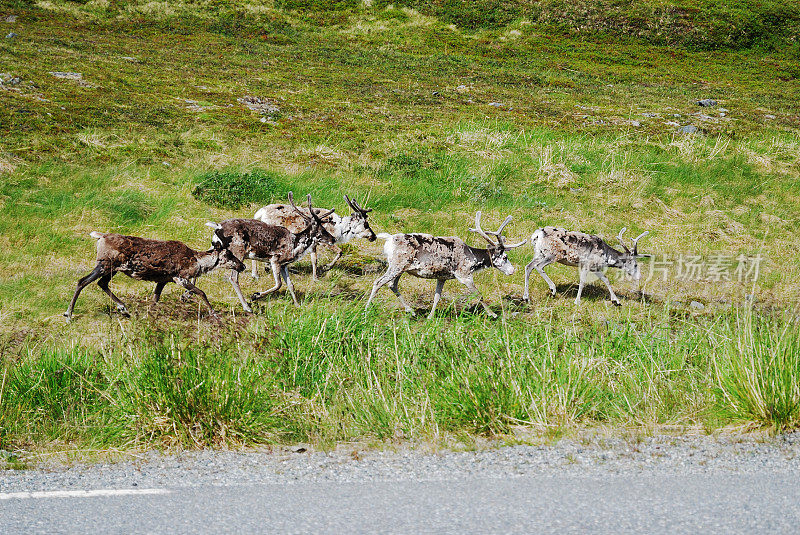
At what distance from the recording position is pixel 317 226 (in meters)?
15.5

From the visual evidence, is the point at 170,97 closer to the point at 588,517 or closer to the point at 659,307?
the point at 659,307

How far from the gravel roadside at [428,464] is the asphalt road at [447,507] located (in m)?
0.16

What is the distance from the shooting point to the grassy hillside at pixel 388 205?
785 centimetres

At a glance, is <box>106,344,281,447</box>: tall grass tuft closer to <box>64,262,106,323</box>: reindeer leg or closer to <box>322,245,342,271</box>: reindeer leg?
<box>64,262,106,323</box>: reindeer leg

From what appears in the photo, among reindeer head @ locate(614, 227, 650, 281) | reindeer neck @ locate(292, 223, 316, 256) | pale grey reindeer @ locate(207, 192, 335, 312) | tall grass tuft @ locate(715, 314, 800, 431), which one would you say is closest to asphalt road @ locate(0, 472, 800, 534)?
tall grass tuft @ locate(715, 314, 800, 431)

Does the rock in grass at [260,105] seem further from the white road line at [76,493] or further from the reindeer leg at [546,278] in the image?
the white road line at [76,493]

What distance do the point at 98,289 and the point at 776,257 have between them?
48.1ft

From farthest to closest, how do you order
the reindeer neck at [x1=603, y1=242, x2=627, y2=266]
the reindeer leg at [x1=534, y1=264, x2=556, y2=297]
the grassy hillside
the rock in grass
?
the rock in grass, the reindeer neck at [x1=603, y1=242, x2=627, y2=266], the reindeer leg at [x1=534, y1=264, x2=556, y2=297], the grassy hillside

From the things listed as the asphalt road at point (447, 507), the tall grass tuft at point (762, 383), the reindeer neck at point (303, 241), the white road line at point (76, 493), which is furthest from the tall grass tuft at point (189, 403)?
the reindeer neck at point (303, 241)

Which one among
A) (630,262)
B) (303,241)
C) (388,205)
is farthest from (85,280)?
(630,262)

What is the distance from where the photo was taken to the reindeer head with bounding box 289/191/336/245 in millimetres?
15305

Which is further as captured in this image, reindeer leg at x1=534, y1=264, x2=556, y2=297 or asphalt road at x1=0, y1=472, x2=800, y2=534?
reindeer leg at x1=534, y1=264, x2=556, y2=297

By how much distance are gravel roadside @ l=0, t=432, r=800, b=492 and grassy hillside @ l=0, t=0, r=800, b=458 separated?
1.58 feet

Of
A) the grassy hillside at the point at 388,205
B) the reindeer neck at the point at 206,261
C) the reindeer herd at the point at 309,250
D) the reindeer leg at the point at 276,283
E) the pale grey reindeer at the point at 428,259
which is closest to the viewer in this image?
the grassy hillside at the point at 388,205
